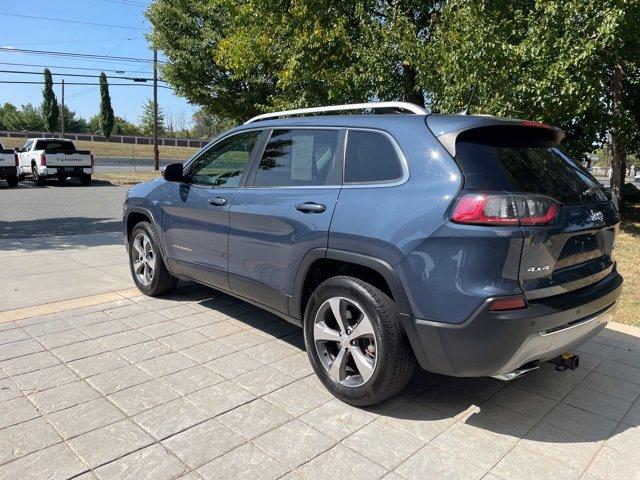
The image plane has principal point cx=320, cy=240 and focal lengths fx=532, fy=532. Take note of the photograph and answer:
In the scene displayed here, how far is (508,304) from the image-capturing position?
260 cm

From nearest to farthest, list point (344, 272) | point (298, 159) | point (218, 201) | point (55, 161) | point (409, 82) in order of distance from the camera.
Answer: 1. point (344, 272)
2. point (298, 159)
3. point (218, 201)
4. point (409, 82)
5. point (55, 161)

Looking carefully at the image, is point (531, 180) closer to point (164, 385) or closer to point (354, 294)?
point (354, 294)

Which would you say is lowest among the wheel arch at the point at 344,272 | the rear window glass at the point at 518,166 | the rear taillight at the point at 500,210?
the wheel arch at the point at 344,272

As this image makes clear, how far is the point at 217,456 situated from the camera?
269 centimetres

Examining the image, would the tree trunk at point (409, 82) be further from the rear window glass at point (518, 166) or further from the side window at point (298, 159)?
the rear window glass at point (518, 166)

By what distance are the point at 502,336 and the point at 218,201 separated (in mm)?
2438

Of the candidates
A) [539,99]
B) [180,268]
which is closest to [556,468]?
[180,268]

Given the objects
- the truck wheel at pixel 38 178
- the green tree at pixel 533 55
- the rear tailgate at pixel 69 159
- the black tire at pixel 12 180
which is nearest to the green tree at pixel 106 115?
the truck wheel at pixel 38 178

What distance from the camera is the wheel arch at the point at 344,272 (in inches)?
113

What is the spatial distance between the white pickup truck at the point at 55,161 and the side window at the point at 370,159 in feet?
63.4

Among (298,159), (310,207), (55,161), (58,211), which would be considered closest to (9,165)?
(55,161)

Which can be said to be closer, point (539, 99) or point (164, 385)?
point (164, 385)

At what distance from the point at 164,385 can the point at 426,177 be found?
2115 mm

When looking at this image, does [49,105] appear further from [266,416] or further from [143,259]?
[266,416]
